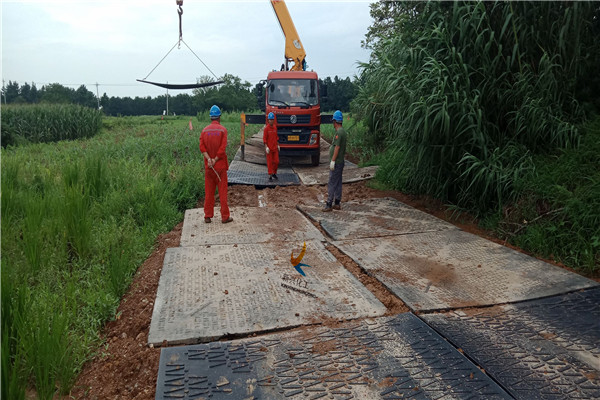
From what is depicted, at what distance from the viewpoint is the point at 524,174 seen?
5.68 m

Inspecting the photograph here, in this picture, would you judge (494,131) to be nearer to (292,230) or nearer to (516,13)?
(516,13)

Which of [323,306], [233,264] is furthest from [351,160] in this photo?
[323,306]

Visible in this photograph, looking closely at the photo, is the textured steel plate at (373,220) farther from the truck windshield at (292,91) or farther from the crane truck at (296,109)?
the truck windshield at (292,91)

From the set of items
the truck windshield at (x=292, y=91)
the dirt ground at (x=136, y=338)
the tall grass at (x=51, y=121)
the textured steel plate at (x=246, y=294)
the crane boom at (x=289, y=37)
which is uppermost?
the crane boom at (x=289, y=37)

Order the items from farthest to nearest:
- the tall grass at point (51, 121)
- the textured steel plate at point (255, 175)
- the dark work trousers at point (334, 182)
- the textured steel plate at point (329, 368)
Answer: the tall grass at point (51, 121), the textured steel plate at point (255, 175), the dark work trousers at point (334, 182), the textured steel plate at point (329, 368)

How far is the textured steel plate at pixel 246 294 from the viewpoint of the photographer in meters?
3.35

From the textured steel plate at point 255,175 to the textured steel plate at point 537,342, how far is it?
6.63 meters

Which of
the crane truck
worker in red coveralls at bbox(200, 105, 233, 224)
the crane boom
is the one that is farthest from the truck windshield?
worker in red coveralls at bbox(200, 105, 233, 224)

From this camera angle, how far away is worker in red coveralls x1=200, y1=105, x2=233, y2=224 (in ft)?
20.9

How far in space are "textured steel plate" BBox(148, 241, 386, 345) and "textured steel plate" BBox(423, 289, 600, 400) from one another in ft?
2.47

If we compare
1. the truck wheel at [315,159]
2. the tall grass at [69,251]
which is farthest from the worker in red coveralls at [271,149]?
the truck wheel at [315,159]

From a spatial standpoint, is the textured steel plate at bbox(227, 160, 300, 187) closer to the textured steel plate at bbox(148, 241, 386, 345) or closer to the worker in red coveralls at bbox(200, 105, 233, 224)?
the worker in red coveralls at bbox(200, 105, 233, 224)

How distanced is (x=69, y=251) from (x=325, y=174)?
725 centimetres

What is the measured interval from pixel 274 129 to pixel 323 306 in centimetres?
757
